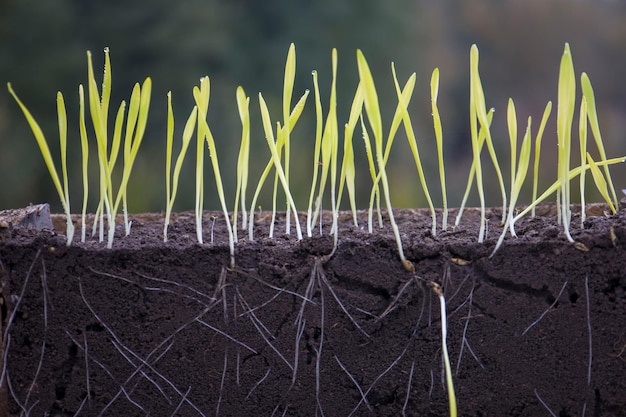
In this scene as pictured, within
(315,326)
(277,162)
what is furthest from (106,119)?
(315,326)

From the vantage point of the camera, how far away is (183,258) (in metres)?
0.54

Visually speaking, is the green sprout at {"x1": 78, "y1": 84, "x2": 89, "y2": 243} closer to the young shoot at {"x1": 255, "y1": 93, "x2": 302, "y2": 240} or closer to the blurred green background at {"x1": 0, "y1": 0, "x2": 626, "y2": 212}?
the young shoot at {"x1": 255, "y1": 93, "x2": 302, "y2": 240}

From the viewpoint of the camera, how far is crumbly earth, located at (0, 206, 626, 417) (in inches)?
21.1

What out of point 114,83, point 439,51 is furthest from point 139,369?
point 439,51

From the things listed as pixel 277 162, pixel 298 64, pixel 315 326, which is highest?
pixel 298 64

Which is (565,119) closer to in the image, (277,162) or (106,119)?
(277,162)

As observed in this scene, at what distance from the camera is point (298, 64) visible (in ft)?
→ 7.27

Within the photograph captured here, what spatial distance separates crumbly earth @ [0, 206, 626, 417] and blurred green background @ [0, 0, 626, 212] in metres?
1.27

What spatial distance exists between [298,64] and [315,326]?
70.3 inches

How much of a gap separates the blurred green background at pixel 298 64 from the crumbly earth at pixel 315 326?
4.16 feet

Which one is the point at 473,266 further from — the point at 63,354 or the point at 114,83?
the point at 114,83

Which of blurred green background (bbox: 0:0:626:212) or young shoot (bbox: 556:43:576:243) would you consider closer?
young shoot (bbox: 556:43:576:243)

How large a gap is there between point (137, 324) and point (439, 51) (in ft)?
7.62

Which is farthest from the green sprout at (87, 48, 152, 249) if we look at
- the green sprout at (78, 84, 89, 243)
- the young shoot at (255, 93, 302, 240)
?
the young shoot at (255, 93, 302, 240)
